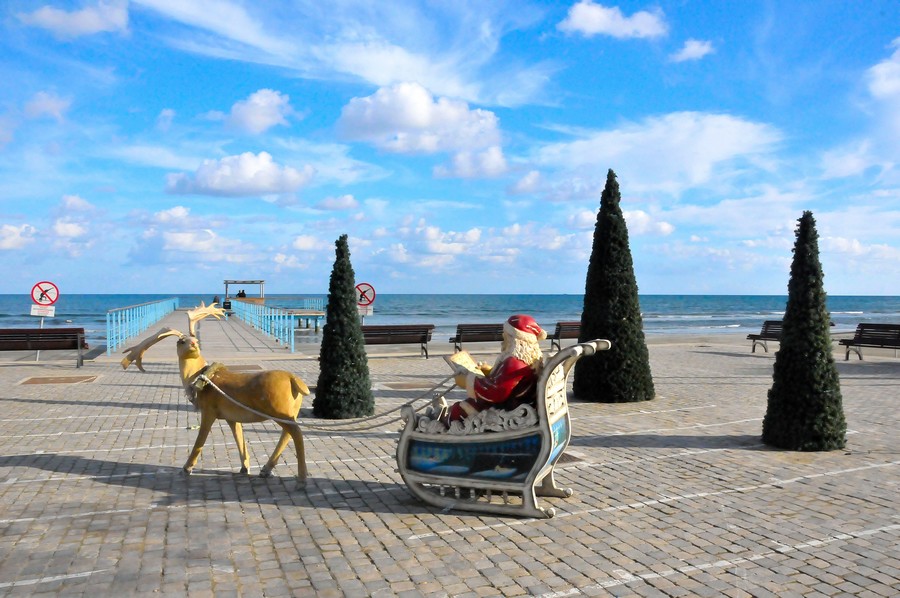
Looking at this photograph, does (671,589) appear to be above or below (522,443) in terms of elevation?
below

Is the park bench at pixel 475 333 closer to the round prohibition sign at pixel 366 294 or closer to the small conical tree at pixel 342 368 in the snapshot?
the round prohibition sign at pixel 366 294

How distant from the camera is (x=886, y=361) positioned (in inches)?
729

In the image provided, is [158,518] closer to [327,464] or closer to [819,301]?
[327,464]

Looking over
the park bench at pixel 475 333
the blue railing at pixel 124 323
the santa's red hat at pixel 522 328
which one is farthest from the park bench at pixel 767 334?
the blue railing at pixel 124 323

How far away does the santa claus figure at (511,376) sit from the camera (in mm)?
5648

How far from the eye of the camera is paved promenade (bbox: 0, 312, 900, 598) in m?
4.45

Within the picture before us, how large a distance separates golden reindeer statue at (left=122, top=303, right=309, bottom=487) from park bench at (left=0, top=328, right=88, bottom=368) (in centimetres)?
1137

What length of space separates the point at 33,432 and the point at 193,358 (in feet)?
12.4

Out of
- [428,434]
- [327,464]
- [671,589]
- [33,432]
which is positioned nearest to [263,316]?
[33,432]

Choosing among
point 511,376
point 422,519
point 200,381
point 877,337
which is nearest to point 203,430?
point 200,381

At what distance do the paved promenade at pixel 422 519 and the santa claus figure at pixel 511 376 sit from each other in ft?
3.10

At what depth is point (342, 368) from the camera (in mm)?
10195

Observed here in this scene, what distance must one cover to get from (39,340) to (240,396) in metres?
12.7

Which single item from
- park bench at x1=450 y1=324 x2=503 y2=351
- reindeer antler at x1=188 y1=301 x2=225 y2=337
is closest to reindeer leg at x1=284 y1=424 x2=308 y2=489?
reindeer antler at x1=188 y1=301 x2=225 y2=337
